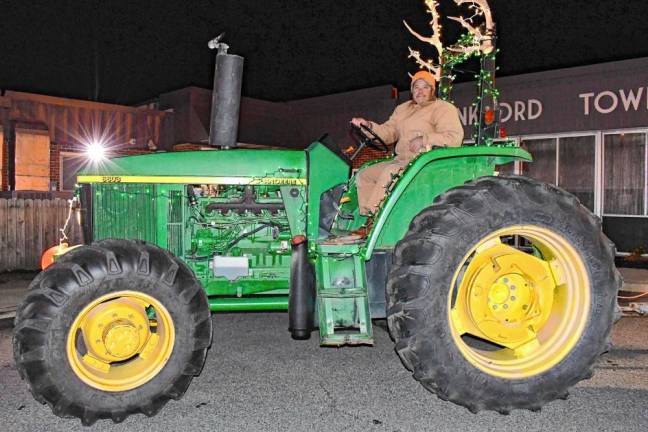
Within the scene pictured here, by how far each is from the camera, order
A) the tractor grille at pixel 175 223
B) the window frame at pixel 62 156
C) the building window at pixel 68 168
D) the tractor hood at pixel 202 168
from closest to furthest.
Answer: the tractor hood at pixel 202 168, the tractor grille at pixel 175 223, the window frame at pixel 62 156, the building window at pixel 68 168

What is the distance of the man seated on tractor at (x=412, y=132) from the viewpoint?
4.91 metres

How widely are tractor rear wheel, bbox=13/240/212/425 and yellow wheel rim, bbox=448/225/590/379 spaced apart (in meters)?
1.75

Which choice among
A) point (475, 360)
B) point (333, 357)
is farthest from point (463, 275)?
Answer: point (333, 357)

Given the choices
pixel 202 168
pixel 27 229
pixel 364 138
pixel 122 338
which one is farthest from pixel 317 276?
pixel 27 229

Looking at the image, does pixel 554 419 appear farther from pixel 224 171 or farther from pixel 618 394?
pixel 224 171

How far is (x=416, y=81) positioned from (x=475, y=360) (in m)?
2.62

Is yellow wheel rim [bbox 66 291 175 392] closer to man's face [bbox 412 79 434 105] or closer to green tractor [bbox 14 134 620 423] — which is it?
green tractor [bbox 14 134 620 423]

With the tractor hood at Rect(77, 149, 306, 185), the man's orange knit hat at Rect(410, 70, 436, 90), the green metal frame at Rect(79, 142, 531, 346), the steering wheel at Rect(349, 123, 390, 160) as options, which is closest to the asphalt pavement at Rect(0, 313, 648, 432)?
the green metal frame at Rect(79, 142, 531, 346)

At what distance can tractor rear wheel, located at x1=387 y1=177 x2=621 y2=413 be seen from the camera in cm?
369

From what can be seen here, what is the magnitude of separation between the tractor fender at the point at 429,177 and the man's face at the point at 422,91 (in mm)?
964

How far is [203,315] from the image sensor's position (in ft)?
12.8

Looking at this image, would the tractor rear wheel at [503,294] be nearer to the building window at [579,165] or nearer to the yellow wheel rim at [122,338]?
the yellow wheel rim at [122,338]

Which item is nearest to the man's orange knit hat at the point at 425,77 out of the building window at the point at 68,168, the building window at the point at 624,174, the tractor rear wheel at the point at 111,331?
the tractor rear wheel at the point at 111,331

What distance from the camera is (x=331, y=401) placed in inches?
164
